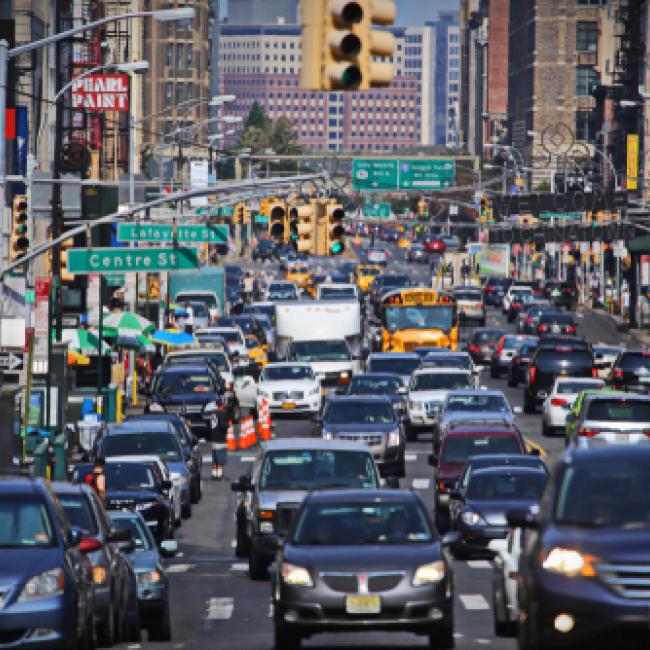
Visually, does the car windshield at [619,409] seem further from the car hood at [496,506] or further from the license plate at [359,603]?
the license plate at [359,603]

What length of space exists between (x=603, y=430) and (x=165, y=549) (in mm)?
17588

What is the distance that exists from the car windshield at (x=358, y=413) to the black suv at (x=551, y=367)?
44.8 feet

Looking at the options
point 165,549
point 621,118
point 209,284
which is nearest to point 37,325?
point 165,549

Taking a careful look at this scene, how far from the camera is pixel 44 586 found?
16.2 meters

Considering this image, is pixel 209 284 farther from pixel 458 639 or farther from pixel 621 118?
pixel 458 639

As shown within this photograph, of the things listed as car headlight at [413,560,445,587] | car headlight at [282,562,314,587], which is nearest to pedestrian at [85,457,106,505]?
car headlight at [282,562,314,587]

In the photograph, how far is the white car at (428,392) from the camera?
5088cm

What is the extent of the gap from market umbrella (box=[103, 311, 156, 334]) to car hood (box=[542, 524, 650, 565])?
44.3 metres

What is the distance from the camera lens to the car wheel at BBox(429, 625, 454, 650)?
19.2 m

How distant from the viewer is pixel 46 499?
17469mm

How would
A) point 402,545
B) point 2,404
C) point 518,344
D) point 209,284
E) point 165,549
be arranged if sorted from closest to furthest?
point 402,545 → point 165,549 → point 2,404 → point 518,344 → point 209,284

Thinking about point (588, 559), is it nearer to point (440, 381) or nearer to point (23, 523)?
point (23, 523)

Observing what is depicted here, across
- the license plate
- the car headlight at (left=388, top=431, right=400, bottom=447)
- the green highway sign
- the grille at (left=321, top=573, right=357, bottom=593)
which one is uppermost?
the green highway sign

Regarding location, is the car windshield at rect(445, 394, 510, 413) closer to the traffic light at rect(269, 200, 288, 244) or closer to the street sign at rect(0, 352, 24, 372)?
the traffic light at rect(269, 200, 288, 244)
